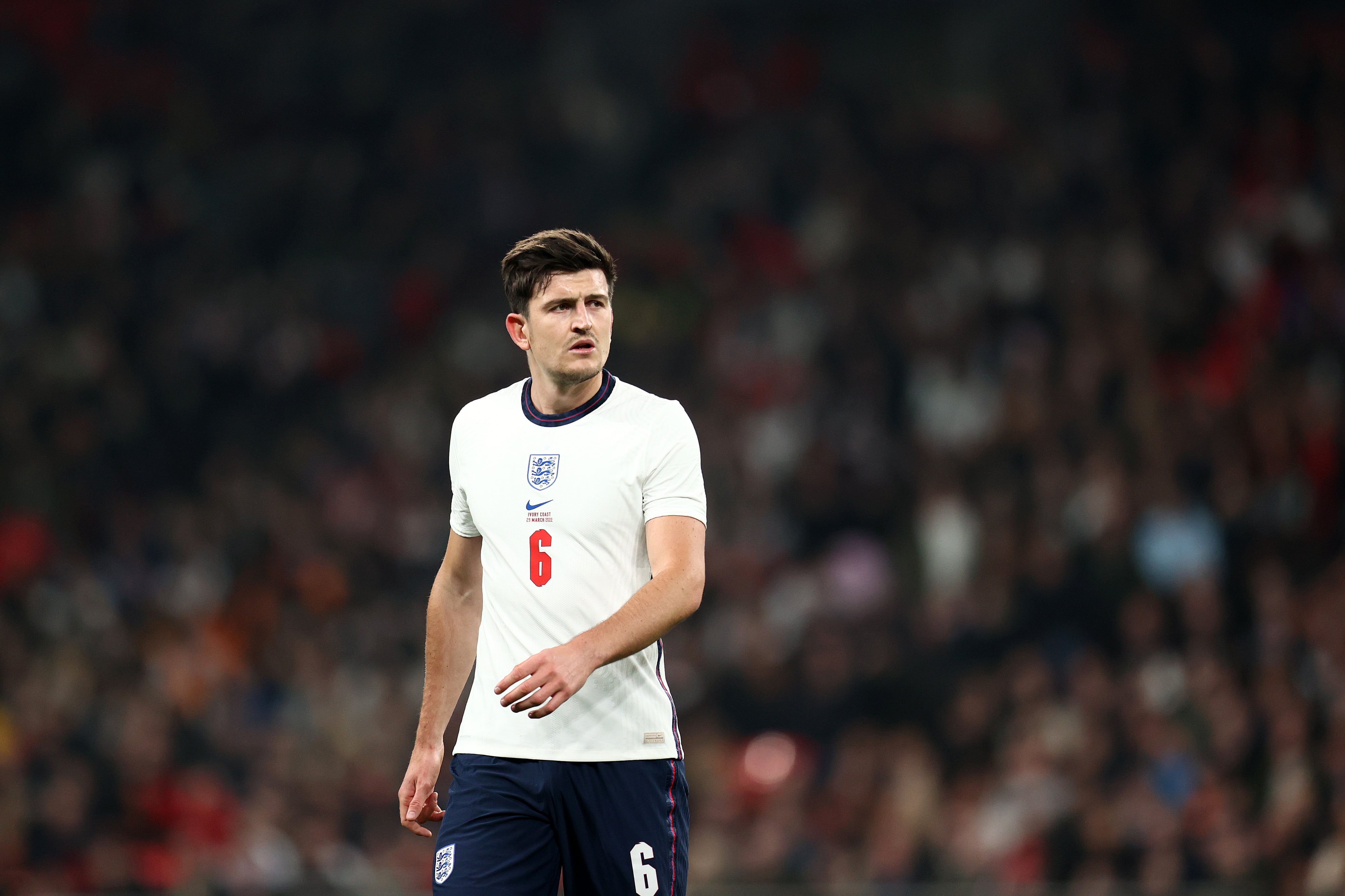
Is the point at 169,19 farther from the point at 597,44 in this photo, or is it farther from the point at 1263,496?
the point at 1263,496

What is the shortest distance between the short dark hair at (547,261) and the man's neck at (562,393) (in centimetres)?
21

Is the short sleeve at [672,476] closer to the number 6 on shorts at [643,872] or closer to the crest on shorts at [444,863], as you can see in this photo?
the number 6 on shorts at [643,872]

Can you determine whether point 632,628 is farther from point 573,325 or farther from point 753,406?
point 753,406

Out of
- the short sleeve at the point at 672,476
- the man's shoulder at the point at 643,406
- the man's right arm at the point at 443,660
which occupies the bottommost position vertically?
the man's right arm at the point at 443,660

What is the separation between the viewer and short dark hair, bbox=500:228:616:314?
14.3 ft

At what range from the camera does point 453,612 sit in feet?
15.5

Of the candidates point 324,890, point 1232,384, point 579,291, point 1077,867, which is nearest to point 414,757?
point 579,291

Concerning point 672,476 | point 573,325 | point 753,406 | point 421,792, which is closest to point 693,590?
point 672,476

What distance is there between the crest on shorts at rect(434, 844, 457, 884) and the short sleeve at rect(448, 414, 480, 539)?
885 millimetres

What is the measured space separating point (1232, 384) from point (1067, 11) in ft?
19.9

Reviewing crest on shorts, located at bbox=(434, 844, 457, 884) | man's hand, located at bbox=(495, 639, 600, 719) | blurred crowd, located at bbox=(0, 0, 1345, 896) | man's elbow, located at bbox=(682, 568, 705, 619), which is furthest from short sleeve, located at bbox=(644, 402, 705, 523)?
blurred crowd, located at bbox=(0, 0, 1345, 896)

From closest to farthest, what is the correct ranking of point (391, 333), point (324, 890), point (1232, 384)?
point (324, 890)
point (1232, 384)
point (391, 333)

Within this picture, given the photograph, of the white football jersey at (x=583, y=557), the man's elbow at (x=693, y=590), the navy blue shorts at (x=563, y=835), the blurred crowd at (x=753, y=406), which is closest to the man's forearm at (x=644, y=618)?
the man's elbow at (x=693, y=590)

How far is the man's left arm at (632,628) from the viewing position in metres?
3.79
